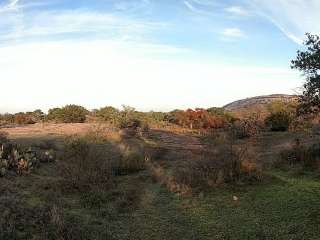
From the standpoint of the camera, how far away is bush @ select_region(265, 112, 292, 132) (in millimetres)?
27203

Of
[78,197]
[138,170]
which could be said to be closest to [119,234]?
[78,197]

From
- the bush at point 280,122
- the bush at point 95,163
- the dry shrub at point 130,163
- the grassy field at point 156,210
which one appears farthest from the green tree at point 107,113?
the grassy field at point 156,210

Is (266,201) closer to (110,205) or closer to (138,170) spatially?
(110,205)

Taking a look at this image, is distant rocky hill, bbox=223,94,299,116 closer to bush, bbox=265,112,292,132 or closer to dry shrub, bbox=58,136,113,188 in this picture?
bush, bbox=265,112,292,132

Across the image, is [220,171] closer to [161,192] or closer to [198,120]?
[161,192]

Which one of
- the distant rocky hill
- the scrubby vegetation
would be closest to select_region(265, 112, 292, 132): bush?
the distant rocky hill

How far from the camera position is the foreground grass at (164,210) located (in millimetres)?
8250

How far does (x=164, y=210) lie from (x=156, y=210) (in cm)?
18

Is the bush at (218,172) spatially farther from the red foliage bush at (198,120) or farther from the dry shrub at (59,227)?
the red foliage bush at (198,120)

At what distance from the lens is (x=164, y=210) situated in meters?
Answer: 9.73

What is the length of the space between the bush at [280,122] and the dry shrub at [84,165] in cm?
1388

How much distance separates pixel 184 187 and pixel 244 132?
1280 centimetres

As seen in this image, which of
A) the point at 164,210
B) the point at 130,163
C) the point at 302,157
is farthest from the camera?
the point at 302,157

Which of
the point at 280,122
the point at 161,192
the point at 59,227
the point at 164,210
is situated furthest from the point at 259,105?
the point at 59,227
